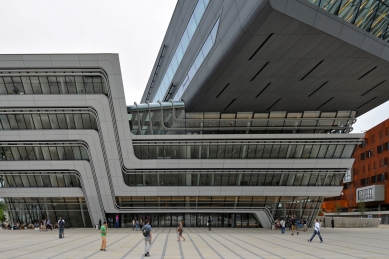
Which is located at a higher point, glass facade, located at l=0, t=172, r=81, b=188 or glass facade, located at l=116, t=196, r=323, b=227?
glass facade, located at l=0, t=172, r=81, b=188

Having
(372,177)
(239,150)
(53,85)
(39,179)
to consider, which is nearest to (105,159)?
(39,179)

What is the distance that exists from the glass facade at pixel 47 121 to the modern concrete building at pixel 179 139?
11 cm

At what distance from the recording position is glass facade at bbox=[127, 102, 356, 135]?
48594 mm

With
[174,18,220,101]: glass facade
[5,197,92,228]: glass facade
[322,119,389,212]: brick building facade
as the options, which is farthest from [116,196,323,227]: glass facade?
[322,119,389,212]: brick building facade

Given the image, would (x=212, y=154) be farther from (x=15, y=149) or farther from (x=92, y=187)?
(x=15, y=149)

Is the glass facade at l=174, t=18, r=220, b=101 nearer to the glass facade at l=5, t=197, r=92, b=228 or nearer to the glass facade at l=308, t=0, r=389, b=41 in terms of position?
the glass facade at l=308, t=0, r=389, b=41

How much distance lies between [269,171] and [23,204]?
1204 inches

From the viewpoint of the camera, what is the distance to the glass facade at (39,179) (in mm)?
50656

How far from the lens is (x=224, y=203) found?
53.1 metres

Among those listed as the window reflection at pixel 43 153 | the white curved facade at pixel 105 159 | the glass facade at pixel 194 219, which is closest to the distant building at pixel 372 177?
the glass facade at pixel 194 219

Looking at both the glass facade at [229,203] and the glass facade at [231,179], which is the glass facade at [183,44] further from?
the glass facade at [229,203]

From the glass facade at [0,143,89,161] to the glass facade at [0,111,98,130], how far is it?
7.69 ft

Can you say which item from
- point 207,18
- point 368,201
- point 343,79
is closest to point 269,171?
point 343,79

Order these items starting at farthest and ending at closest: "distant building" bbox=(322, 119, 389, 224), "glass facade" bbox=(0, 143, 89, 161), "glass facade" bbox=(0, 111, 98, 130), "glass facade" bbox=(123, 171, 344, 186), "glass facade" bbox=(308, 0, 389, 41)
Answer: "distant building" bbox=(322, 119, 389, 224), "glass facade" bbox=(123, 171, 344, 186), "glass facade" bbox=(0, 143, 89, 161), "glass facade" bbox=(0, 111, 98, 130), "glass facade" bbox=(308, 0, 389, 41)
